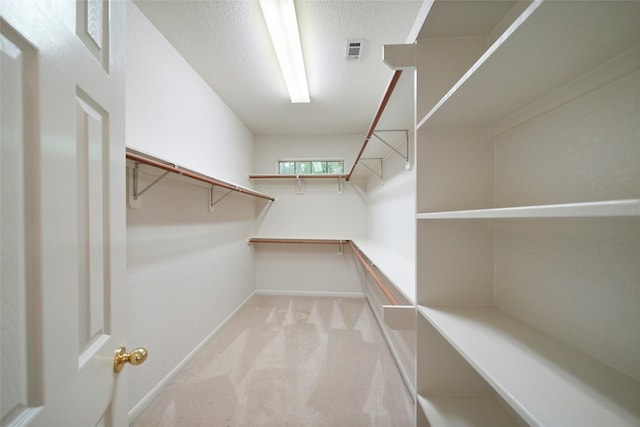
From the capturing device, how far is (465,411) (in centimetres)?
80

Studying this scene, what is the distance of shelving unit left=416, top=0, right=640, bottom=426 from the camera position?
44 cm

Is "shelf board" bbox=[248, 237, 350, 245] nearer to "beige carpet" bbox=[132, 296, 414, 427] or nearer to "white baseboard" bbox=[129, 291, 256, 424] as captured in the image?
"beige carpet" bbox=[132, 296, 414, 427]

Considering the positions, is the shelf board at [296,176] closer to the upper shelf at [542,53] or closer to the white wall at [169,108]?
the white wall at [169,108]

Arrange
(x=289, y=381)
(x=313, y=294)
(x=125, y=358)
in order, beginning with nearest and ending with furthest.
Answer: (x=125, y=358) → (x=289, y=381) → (x=313, y=294)

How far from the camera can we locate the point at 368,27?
138 centimetres

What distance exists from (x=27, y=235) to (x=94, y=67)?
43 centimetres

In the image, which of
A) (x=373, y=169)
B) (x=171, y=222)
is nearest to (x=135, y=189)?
(x=171, y=222)

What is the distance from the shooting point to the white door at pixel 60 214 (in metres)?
0.33

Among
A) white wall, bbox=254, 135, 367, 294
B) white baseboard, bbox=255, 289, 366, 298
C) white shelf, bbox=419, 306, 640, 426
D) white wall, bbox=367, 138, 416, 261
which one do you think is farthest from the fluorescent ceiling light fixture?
white baseboard, bbox=255, 289, 366, 298

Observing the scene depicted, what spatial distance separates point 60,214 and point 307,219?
112 inches

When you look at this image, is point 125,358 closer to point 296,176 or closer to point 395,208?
point 395,208

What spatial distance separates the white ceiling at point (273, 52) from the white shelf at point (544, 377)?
3.30ft

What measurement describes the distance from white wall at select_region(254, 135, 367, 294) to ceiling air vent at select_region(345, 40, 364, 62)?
1.53 metres

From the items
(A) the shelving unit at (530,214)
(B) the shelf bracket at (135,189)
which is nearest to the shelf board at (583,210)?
(A) the shelving unit at (530,214)
